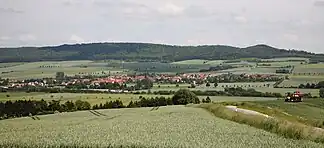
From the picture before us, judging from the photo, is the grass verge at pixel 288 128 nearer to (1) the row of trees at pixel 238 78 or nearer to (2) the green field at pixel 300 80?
(2) the green field at pixel 300 80

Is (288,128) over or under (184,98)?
over

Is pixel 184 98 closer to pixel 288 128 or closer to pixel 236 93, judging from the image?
pixel 236 93

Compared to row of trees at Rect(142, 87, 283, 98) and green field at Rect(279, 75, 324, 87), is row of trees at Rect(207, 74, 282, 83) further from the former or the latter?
row of trees at Rect(142, 87, 283, 98)

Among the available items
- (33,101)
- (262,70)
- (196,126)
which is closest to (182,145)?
(196,126)

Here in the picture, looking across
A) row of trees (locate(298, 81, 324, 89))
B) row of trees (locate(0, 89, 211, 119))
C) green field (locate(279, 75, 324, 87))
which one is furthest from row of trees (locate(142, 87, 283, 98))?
row of trees (locate(0, 89, 211, 119))

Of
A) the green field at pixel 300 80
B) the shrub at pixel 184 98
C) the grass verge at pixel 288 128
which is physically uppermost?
the grass verge at pixel 288 128

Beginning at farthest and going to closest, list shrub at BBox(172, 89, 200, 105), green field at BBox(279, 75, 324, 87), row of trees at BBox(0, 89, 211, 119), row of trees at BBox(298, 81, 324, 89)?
green field at BBox(279, 75, 324, 87) → row of trees at BBox(298, 81, 324, 89) → shrub at BBox(172, 89, 200, 105) → row of trees at BBox(0, 89, 211, 119)

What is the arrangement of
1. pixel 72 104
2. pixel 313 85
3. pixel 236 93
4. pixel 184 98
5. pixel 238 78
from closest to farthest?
pixel 72 104
pixel 184 98
pixel 236 93
pixel 313 85
pixel 238 78

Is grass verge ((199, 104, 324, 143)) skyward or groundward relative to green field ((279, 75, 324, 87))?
skyward

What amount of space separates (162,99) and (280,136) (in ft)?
199

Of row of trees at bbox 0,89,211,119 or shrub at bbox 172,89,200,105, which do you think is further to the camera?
shrub at bbox 172,89,200,105

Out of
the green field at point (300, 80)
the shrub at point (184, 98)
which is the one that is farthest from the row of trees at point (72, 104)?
the green field at point (300, 80)

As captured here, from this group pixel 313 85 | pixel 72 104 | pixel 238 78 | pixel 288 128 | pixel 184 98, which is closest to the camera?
pixel 288 128

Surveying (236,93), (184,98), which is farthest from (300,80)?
(184,98)
